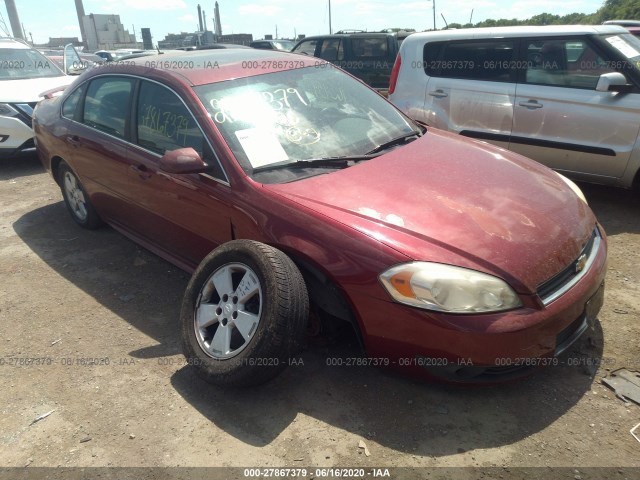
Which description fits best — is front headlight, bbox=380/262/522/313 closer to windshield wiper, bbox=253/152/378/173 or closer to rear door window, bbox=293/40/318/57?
windshield wiper, bbox=253/152/378/173

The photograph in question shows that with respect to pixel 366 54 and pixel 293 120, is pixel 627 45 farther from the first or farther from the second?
pixel 366 54

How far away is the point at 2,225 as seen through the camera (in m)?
5.18

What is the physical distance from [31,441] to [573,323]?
107 inches

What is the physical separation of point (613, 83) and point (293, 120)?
10.1 feet

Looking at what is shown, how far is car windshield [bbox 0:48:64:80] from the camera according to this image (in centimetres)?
789

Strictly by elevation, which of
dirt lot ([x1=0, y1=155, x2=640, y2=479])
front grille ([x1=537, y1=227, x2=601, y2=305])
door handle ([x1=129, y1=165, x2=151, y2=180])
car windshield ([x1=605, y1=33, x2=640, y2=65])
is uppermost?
car windshield ([x1=605, y1=33, x2=640, y2=65])

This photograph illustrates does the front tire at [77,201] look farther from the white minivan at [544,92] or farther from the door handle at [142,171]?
the white minivan at [544,92]

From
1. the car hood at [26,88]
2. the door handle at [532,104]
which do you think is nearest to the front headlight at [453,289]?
the door handle at [532,104]

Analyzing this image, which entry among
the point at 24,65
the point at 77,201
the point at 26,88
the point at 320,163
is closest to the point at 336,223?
the point at 320,163

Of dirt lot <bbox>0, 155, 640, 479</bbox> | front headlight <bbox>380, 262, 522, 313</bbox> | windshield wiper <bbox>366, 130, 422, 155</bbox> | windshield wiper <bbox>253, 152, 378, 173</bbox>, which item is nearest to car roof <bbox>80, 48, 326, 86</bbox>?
windshield wiper <bbox>253, 152, 378, 173</bbox>

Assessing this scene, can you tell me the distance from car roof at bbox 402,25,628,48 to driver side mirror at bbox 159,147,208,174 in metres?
3.80

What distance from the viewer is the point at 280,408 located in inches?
101

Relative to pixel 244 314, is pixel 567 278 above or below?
above

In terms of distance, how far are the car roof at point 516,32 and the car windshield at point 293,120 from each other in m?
2.21
